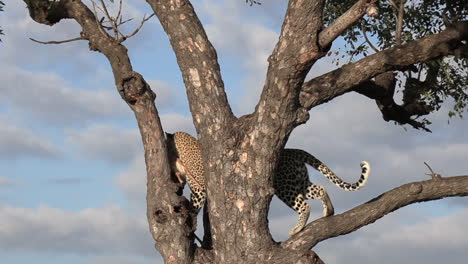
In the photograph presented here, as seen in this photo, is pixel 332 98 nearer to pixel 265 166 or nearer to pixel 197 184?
pixel 265 166

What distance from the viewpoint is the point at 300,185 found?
1082cm

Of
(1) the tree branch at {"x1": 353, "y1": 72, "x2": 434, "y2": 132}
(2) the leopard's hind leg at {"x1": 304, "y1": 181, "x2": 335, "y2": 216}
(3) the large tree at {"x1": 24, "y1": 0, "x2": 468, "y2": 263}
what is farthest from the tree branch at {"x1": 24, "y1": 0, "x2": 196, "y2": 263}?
(1) the tree branch at {"x1": 353, "y1": 72, "x2": 434, "y2": 132}

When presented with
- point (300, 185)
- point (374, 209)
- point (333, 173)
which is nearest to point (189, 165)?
point (300, 185)

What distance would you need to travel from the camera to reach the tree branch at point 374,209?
32.2 ft

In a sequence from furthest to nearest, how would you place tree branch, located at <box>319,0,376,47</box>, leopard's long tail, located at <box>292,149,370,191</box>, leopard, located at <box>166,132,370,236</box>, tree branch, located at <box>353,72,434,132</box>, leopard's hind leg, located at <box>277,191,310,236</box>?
tree branch, located at <box>353,72,434,132</box> → leopard's long tail, located at <box>292,149,370,191</box> → leopard, located at <box>166,132,370,236</box> → leopard's hind leg, located at <box>277,191,310,236</box> → tree branch, located at <box>319,0,376,47</box>

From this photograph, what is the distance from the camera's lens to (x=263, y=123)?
9.10 meters

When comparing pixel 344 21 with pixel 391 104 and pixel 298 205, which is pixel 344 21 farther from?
pixel 391 104

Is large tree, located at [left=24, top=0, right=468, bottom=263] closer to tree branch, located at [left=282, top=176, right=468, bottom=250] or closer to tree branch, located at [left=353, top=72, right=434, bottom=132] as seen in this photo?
tree branch, located at [left=282, top=176, right=468, bottom=250]

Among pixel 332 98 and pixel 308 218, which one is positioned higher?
pixel 332 98

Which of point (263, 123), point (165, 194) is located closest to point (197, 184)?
point (165, 194)

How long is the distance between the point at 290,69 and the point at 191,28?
1769 mm

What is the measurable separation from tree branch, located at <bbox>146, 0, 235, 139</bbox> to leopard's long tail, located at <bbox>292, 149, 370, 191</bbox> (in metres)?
2.16

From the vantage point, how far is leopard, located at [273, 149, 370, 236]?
34.5 feet

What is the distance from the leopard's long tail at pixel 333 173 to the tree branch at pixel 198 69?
7.07 feet
